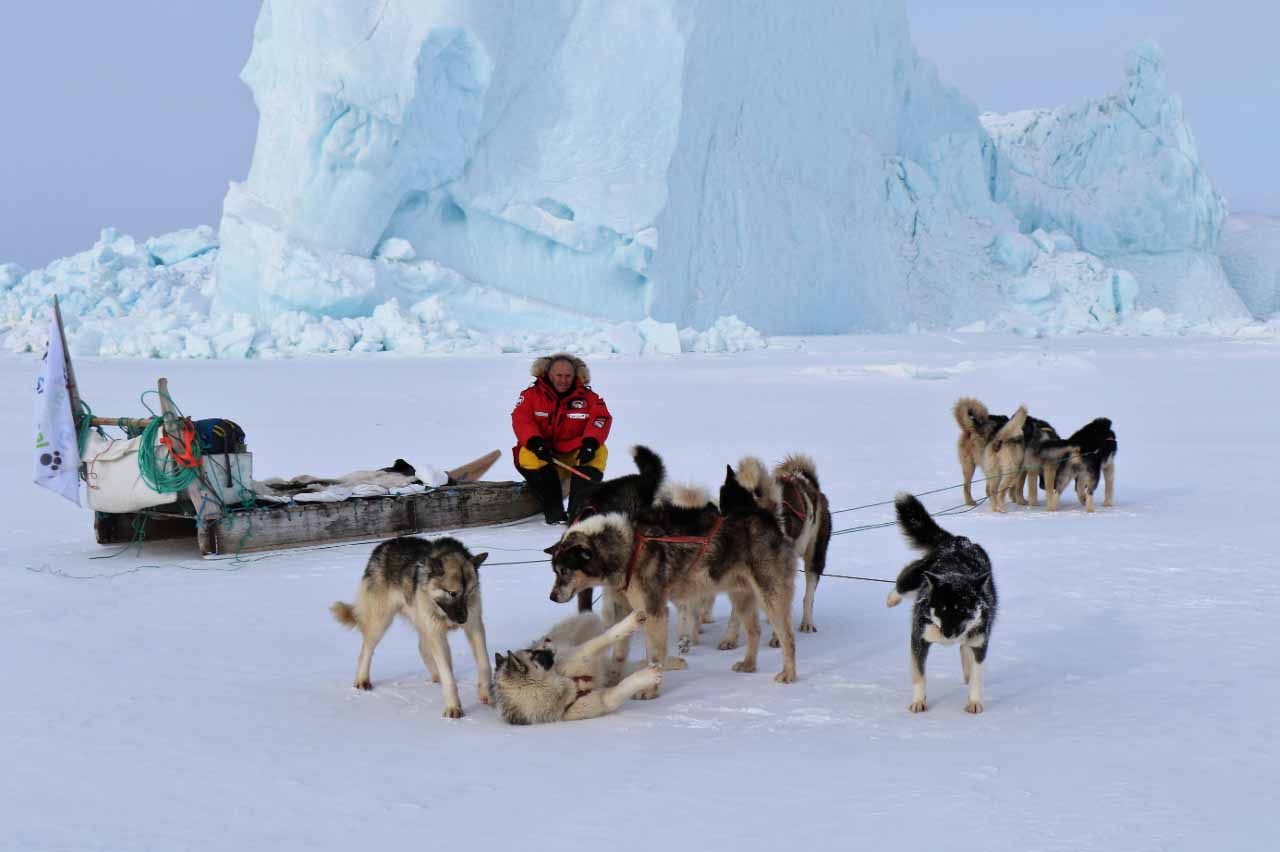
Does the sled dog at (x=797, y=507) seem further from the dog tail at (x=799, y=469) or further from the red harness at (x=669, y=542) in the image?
the red harness at (x=669, y=542)

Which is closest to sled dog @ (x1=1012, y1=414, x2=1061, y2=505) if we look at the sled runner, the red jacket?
the red jacket

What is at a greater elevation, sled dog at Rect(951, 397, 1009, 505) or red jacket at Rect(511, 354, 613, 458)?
red jacket at Rect(511, 354, 613, 458)

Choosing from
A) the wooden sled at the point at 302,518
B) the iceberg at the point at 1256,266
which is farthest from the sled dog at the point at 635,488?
the iceberg at the point at 1256,266

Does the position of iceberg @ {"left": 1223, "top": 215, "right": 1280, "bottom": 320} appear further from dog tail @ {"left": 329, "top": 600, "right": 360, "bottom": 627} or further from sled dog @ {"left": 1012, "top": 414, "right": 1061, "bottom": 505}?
dog tail @ {"left": 329, "top": 600, "right": 360, "bottom": 627}

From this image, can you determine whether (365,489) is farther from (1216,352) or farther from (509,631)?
(1216,352)

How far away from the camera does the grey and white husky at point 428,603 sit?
341cm

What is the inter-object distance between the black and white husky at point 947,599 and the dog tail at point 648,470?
1.32 m

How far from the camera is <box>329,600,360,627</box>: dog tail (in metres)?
3.72

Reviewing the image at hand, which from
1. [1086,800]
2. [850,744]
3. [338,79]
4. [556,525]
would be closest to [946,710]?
[850,744]

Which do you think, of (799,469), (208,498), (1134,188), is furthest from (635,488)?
(1134,188)

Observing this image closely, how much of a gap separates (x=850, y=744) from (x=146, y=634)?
2.56 metres

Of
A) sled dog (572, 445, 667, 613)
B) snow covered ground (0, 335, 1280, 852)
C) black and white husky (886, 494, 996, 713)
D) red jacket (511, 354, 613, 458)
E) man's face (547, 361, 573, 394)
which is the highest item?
man's face (547, 361, 573, 394)

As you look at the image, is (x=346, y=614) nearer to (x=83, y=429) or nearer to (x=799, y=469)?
(x=799, y=469)

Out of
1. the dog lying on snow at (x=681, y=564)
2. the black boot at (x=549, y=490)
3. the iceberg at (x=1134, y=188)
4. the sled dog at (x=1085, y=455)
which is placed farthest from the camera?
the iceberg at (x=1134, y=188)
